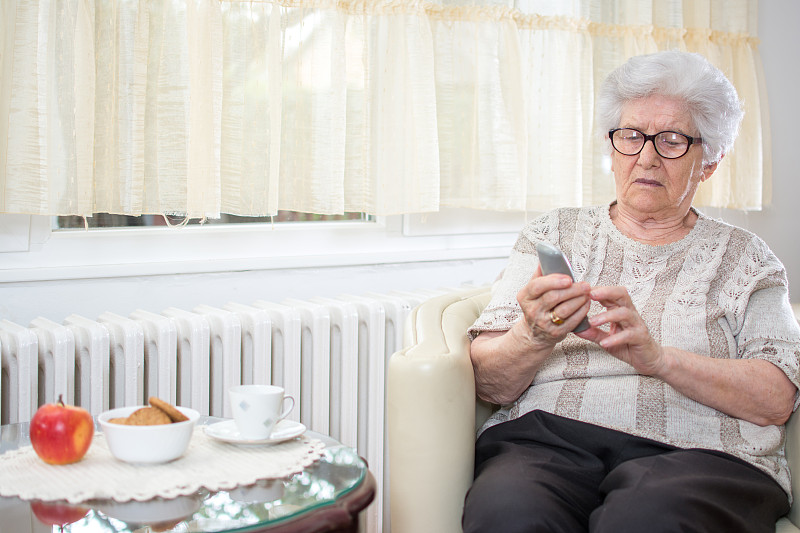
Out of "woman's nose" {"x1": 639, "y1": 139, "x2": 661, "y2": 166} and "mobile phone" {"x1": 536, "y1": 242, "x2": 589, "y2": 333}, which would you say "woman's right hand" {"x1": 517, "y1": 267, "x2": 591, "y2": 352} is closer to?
"mobile phone" {"x1": 536, "y1": 242, "x2": 589, "y2": 333}

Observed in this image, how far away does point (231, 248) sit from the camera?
2035 mm

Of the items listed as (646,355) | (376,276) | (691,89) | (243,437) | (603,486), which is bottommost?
(603,486)

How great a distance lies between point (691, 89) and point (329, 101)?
2.75ft

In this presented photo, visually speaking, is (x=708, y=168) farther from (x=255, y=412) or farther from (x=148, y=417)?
(x=148, y=417)

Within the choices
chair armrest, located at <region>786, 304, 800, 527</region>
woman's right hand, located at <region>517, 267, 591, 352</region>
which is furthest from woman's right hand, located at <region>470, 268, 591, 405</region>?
chair armrest, located at <region>786, 304, 800, 527</region>

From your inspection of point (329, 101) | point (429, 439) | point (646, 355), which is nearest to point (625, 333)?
point (646, 355)

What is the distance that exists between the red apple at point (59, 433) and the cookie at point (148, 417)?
61mm

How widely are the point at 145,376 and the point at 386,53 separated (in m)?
0.98

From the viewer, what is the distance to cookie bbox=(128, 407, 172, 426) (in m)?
1.07

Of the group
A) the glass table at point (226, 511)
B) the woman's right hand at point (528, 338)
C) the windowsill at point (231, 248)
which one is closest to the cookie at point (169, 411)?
the glass table at point (226, 511)

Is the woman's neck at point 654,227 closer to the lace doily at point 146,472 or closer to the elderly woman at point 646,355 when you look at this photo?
the elderly woman at point 646,355

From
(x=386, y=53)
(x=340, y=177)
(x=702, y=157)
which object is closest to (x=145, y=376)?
(x=340, y=177)

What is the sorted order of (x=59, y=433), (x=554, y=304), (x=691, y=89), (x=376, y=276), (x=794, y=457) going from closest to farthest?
(x=59, y=433), (x=554, y=304), (x=794, y=457), (x=691, y=89), (x=376, y=276)

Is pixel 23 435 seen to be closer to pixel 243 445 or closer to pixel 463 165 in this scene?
pixel 243 445
